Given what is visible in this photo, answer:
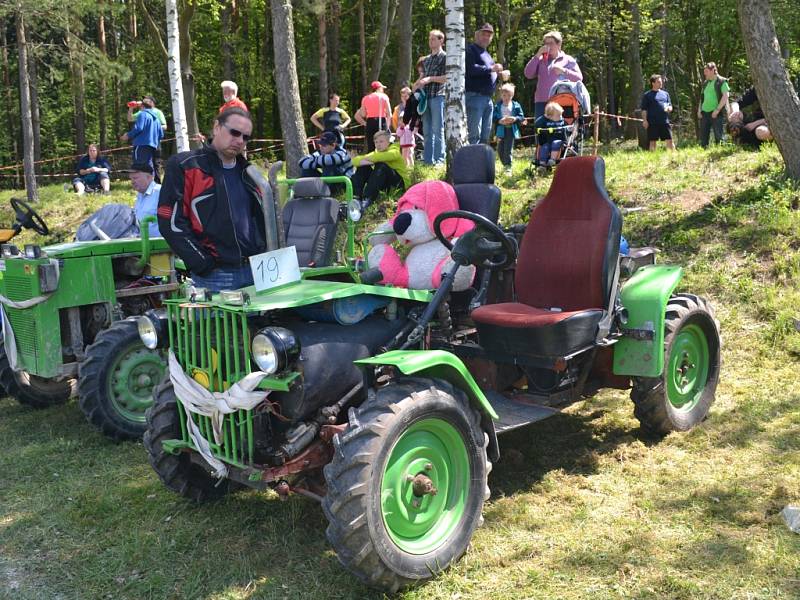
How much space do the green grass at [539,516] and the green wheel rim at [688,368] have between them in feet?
0.72

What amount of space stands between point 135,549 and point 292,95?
879 cm

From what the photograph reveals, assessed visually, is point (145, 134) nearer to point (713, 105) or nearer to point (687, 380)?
point (713, 105)

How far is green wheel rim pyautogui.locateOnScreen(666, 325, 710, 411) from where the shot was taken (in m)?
4.97

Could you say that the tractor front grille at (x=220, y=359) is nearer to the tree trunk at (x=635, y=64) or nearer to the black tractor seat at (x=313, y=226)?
the black tractor seat at (x=313, y=226)

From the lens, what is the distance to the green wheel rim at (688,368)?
4.97 metres

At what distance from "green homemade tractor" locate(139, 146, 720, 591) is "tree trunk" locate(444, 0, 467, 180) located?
4278 mm

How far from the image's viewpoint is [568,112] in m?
10.2

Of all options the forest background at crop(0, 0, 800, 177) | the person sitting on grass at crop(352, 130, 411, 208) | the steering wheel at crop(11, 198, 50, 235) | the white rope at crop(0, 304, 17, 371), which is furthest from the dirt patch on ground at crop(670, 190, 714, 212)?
the forest background at crop(0, 0, 800, 177)

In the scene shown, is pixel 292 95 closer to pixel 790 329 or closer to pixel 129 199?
pixel 129 199

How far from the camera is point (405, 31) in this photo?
57.2ft

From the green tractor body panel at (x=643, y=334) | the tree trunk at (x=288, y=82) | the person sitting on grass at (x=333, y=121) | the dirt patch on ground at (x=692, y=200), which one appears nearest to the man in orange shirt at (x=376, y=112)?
the person sitting on grass at (x=333, y=121)

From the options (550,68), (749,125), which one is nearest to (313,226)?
(550,68)

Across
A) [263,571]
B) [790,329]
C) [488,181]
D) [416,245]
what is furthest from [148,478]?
A: [790,329]

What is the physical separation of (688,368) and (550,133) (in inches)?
217
